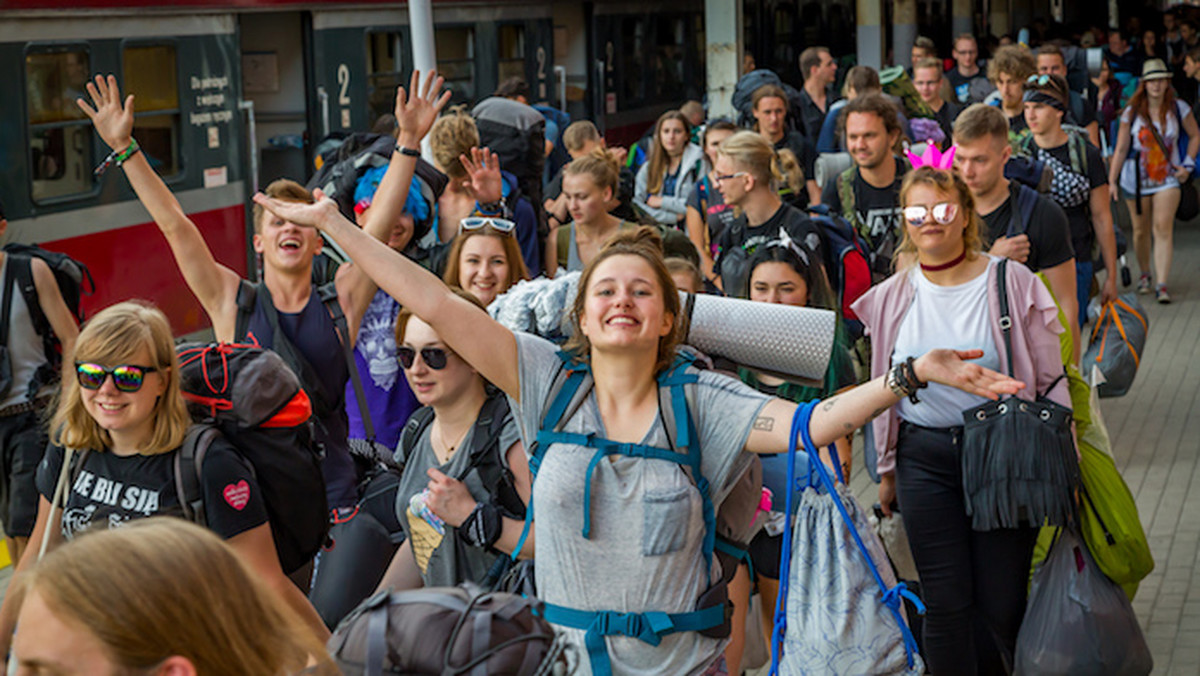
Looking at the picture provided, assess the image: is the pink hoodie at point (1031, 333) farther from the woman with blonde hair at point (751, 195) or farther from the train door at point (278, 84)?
the train door at point (278, 84)

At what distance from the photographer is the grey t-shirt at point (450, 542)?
383 cm

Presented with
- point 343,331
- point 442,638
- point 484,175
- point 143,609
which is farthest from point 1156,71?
point 143,609

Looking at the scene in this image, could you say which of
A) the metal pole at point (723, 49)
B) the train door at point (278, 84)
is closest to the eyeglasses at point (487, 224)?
the train door at point (278, 84)

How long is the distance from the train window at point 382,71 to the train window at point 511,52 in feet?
6.15

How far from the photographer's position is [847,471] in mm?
5352

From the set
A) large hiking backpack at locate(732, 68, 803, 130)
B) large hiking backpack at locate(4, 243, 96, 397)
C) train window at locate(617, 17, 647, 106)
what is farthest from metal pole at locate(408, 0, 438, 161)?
train window at locate(617, 17, 647, 106)

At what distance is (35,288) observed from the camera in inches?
228

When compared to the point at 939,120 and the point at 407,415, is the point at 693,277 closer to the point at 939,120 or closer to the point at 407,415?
the point at 407,415

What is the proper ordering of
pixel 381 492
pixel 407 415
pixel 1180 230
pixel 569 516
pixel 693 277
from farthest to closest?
pixel 1180 230 → pixel 407 415 → pixel 693 277 → pixel 381 492 → pixel 569 516

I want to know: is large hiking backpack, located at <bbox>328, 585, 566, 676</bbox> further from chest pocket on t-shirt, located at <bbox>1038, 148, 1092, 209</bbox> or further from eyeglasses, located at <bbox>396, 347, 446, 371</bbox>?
chest pocket on t-shirt, located at <bbox>1038, 148, 1092, 209</bbox>

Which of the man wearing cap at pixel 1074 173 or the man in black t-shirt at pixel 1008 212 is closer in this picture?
the man in black t-shirt at pixel 1008 212

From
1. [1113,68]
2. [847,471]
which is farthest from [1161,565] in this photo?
[1113,68]

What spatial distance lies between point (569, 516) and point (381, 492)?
148 cm

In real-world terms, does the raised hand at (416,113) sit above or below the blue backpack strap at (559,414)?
above
